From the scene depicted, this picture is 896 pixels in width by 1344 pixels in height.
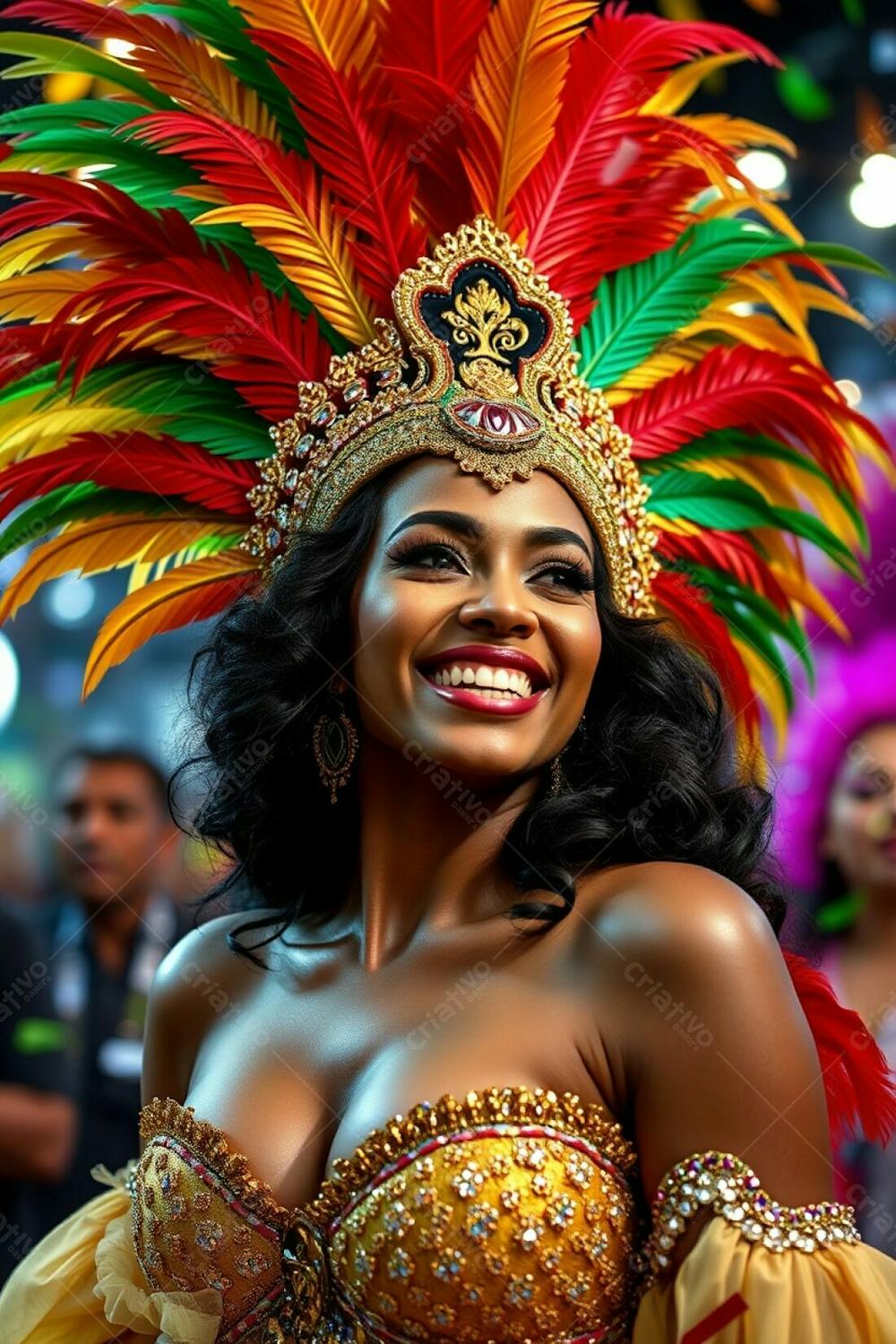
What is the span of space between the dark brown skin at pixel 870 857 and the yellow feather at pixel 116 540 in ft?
7.31

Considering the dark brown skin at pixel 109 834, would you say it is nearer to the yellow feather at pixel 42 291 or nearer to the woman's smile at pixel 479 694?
the yellow feather at pixel 42 291

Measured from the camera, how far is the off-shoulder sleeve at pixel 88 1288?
2477 mm

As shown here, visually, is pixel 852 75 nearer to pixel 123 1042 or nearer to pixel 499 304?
pixel 499 304

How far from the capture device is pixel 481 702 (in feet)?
7.09

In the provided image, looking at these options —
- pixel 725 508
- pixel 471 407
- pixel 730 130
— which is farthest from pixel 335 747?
pixel 730 130

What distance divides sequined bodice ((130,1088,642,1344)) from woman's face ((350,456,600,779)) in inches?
18.3

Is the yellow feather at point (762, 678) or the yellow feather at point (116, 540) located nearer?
the yellow feather at point (116, 540)

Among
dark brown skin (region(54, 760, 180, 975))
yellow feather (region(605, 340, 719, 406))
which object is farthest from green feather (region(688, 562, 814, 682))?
dark brown skin (region(54, 760, 180, 975))

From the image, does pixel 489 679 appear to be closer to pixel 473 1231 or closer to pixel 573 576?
pixel 573 576

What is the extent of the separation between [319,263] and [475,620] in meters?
0.69

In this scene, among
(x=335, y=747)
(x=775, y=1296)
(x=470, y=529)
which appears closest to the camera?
(x=775, y=1296)

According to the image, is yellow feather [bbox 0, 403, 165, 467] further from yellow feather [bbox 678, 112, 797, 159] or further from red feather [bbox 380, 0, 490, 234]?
yellow feather [bbox 678, 112, 797, 159]

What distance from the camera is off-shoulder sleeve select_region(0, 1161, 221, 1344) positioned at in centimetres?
248

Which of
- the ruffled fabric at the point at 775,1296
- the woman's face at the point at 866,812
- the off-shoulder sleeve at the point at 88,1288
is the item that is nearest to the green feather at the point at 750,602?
the ruffled fabric at the point at 775,1296
